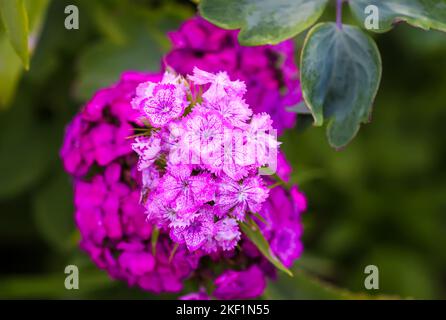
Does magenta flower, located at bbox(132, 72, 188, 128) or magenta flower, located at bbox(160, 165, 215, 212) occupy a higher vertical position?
magenta flower, located at bbox(132, 72, 188, 128)

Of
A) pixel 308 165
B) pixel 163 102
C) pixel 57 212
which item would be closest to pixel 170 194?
pixel 163 102

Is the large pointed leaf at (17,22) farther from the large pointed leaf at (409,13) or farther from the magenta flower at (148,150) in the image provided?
the large pointed leaf at (409,13)

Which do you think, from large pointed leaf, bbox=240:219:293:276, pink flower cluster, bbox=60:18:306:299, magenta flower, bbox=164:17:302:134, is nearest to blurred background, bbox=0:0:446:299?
magenta flower, bbox=164:17:302:134

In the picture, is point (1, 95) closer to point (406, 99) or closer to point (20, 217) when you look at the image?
point (20, 217)

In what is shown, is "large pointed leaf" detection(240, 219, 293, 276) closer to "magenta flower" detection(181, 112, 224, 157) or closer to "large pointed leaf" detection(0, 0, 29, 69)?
"magenta flower" detection(181, 112, 224, 157)

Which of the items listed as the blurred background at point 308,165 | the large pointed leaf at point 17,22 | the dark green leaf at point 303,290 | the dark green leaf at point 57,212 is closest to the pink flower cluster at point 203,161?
the large pointed leaf at point 17,22

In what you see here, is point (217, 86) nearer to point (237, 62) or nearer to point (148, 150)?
point (148, 150)
